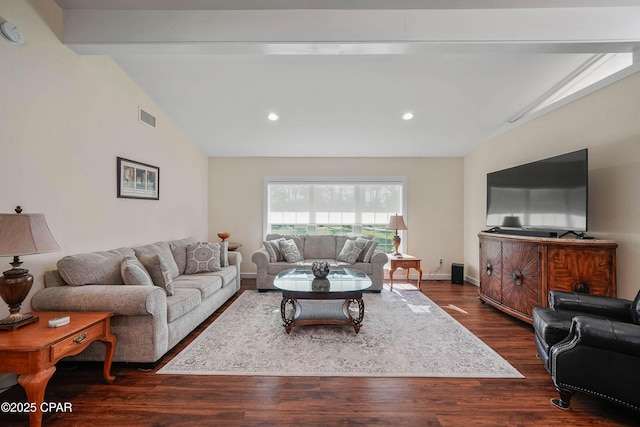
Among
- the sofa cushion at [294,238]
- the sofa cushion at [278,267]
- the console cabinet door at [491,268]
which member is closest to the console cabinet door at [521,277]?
the console cabinet door at [491,268]

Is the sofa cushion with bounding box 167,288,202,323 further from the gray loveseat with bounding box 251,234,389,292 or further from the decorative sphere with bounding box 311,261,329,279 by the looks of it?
the gray loveseat with bounding box 251,234,389,292

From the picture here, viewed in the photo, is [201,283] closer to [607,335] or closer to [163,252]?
[163,252]

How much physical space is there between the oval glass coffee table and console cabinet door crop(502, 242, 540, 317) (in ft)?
5.79

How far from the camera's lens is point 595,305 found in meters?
2.20

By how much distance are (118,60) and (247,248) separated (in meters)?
3.62

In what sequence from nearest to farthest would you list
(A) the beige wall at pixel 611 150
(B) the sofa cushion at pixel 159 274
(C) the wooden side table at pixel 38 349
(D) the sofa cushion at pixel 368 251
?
(C) the wooden side table at pixel 38 349
(A) the beige wall at pixel 611 150
(B) the sofa cushion at pixel 159 274
(D) the sofa cushion at pixel 368 251

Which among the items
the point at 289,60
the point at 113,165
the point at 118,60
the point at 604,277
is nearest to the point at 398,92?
the point at 289,60

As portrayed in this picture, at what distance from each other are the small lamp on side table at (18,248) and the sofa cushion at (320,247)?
377cm

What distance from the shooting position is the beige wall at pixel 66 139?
7.04 ft

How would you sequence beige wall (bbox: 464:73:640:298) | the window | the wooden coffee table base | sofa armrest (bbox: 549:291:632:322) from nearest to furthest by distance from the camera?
1. sofa armrest (bbox: 549:291:632:322)
2. beige wall (bbox: 464:73:640:298)
3. the wooden coffee table base
4. the window

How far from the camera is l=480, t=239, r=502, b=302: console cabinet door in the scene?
11.7 ft

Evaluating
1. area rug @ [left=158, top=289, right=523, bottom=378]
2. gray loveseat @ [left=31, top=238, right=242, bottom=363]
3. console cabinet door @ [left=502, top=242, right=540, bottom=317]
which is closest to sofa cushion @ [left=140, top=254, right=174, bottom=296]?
gray loveseat @ [left=31, top=238, right=242, bottom=363]

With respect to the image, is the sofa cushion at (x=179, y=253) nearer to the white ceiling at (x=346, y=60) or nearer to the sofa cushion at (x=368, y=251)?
the white ceiling at (x=346, y=60)

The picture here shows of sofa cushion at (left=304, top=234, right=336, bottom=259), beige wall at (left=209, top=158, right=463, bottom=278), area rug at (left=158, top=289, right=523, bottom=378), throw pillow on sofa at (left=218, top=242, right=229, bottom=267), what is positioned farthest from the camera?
beige wall at (left=209, top=158, right=463, bottom=278)
